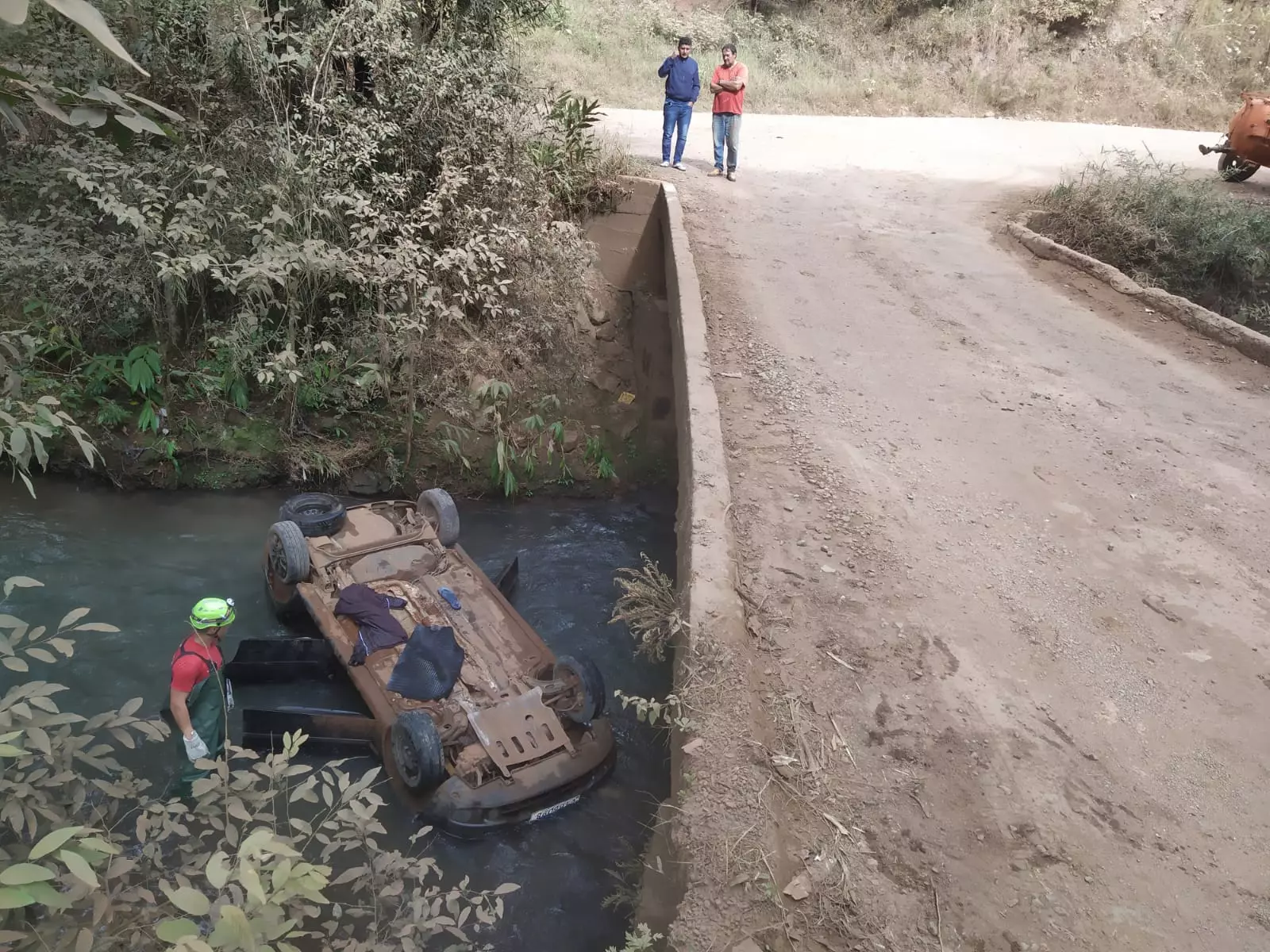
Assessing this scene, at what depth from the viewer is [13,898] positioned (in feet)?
5.47

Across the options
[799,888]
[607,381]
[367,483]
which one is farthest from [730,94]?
[799,888]

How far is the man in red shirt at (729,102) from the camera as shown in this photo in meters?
11.6

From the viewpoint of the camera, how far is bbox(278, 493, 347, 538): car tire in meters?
7.08

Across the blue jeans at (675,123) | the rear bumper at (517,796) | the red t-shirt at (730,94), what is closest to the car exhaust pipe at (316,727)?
the rear bumper at (517,796)

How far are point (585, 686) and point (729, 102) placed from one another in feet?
30.4

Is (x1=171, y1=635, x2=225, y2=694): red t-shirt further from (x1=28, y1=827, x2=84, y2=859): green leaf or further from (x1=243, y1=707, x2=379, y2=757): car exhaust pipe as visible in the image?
(x1=28, y1=827, x2=84, y2=859): green leaf

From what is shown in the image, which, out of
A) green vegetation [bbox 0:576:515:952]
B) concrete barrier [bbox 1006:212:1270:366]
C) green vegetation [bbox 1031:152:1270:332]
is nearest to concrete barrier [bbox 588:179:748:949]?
green vegetation [bbox 0:576:515:952]

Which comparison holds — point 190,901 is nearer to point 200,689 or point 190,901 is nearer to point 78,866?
point 78,866

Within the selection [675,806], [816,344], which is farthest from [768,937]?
[816,344]

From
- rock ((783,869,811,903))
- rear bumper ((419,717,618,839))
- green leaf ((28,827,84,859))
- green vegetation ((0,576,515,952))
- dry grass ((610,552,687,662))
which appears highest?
green leaf ((28,827,84,859))

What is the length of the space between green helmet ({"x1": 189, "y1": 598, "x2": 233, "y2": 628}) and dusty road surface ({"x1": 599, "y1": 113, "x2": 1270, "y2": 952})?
306 cm

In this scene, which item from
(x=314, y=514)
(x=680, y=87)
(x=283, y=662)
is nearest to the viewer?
(x=283, y=662)

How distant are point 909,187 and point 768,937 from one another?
12.2 metres

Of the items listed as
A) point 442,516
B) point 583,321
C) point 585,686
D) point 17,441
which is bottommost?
point 585,686
